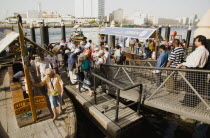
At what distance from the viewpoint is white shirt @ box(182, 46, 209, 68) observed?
3734mm

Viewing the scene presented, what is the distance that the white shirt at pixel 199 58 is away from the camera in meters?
3.73

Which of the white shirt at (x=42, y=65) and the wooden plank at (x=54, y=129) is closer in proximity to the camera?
the wooden plank at (x=54, y=129)

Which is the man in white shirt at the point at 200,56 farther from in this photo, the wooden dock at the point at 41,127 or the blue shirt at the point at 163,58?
the wooden dock at the point at 41,127

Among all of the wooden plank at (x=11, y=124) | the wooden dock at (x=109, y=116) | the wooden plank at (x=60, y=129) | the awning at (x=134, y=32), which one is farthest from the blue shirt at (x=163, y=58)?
the wooden plank at (x=11, y=124)

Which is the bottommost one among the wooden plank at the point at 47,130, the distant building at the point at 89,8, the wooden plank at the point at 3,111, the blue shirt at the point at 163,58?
the wooden plank at the point at 47,130

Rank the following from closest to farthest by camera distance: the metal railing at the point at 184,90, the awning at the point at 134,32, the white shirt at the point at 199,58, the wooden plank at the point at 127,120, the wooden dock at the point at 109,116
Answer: the white shirt at the point at 199,58 → the metal railing at the point at 184,90 → the wooden dock at the point at 109,116 → the wooden plank at the point at 127,120 → the awning at the point at 134,32

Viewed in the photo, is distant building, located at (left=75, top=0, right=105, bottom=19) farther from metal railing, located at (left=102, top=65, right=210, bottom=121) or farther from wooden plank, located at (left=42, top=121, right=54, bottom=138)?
wooden plank, located at (left=42, top=121, right=54, bottom=138)

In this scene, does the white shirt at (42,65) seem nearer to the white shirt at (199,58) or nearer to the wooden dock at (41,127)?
the wooden dock at (41,127)

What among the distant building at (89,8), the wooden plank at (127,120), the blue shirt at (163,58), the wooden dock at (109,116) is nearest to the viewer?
the wooden dock at (109,116)

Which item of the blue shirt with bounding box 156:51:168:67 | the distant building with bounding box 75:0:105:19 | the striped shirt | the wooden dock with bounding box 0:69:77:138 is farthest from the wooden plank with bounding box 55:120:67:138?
the distant building with bounding box 75:0:105:19

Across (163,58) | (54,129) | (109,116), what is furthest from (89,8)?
(54,129)

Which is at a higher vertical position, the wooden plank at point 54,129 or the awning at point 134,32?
the awning at point 134,32

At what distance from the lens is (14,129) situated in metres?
4.18

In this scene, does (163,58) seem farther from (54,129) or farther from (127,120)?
(54,129)
